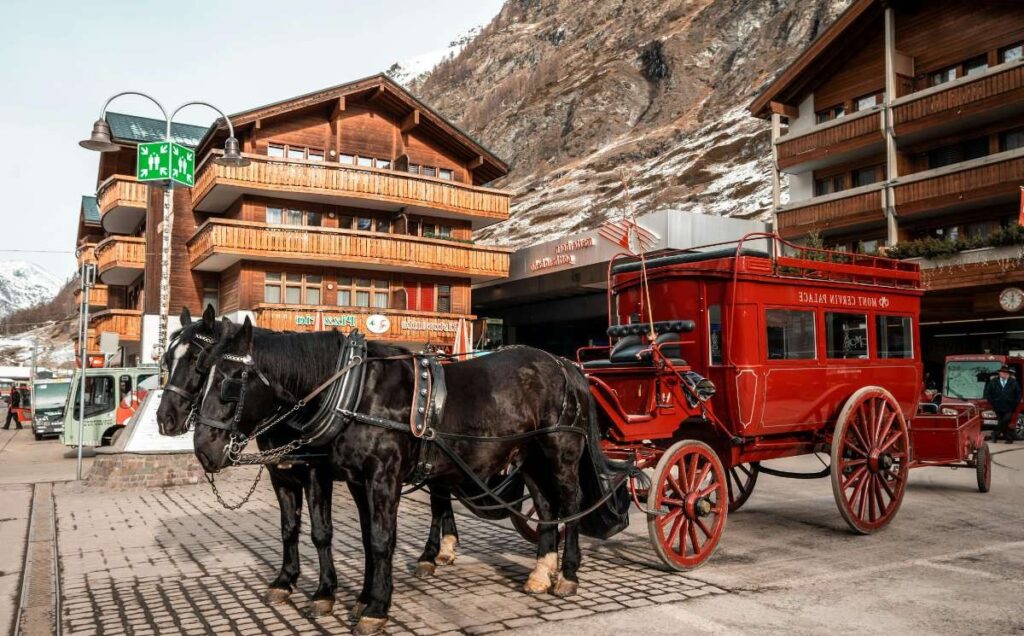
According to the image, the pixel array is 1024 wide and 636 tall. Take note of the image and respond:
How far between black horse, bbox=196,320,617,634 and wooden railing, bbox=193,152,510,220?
2572 centimetres

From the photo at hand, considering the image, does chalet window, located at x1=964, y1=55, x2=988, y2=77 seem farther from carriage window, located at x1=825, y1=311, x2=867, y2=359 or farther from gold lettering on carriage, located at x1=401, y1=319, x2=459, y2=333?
carriage window, located at x1=825, y1=311, x2=867, y2=359

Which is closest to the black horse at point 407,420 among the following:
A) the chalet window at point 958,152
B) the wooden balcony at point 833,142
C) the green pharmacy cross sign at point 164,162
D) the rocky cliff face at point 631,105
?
the green pharmacy cross sign at point 164,162

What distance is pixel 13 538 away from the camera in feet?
30.9

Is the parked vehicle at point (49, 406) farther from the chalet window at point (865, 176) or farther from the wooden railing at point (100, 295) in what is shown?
the chalet window at point (865, 176)

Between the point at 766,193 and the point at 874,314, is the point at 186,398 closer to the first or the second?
the point at 874,314

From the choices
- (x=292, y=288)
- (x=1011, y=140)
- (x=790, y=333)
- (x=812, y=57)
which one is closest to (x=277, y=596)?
(x=790, y=333)

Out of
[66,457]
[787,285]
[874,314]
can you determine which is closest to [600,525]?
[787,285]

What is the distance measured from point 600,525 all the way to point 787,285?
3.18 metres

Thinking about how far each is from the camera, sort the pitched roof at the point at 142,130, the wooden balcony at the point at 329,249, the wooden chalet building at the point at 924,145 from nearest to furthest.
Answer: the wooden chalet building at the point at 924,145 < the wooden balcony at the point at 329,249 < the pitched roof at the point at 142,130

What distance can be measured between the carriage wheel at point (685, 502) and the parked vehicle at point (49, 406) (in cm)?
2835

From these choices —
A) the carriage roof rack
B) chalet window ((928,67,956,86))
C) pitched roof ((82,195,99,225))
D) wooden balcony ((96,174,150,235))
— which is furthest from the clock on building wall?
pitched roof ((82,195,99,225))

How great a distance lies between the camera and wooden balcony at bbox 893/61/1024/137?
2620 cm

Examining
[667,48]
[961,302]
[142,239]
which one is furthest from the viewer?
[667,48]

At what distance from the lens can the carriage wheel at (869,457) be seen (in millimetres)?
8328
